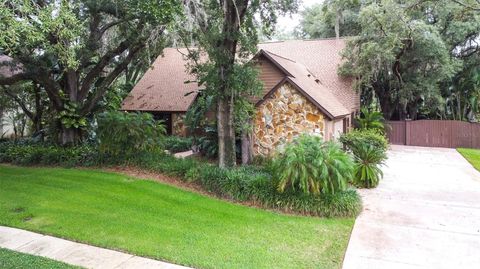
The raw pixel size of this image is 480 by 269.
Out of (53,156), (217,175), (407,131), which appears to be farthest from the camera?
(407,131)

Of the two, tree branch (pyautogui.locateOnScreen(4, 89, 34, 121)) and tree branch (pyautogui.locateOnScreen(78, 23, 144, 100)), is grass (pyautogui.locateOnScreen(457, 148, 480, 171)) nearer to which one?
tree branch (pyautogui.locateOnScreen(78, 23, 144, 100))

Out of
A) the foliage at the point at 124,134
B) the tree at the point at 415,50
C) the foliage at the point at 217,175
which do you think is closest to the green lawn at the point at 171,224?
the foliage at the point at 217,175

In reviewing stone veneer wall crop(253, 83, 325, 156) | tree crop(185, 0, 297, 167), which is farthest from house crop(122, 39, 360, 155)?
tree crop(185, 0, 297, 167)

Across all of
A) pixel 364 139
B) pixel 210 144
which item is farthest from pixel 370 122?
pixel 210 144

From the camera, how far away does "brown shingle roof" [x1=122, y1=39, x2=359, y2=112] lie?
59.5 feet

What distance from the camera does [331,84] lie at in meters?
18.6

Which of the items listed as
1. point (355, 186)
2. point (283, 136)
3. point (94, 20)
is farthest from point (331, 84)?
point (94, 20)

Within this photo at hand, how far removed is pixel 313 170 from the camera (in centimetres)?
746

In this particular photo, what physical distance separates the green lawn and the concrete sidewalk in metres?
0.18

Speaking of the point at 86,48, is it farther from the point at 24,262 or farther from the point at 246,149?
the point at 24,262

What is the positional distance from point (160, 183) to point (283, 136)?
5095 millimetres

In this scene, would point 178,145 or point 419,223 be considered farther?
point 178,145

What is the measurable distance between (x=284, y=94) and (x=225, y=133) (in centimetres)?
331

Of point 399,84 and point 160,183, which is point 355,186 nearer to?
point 160,183
